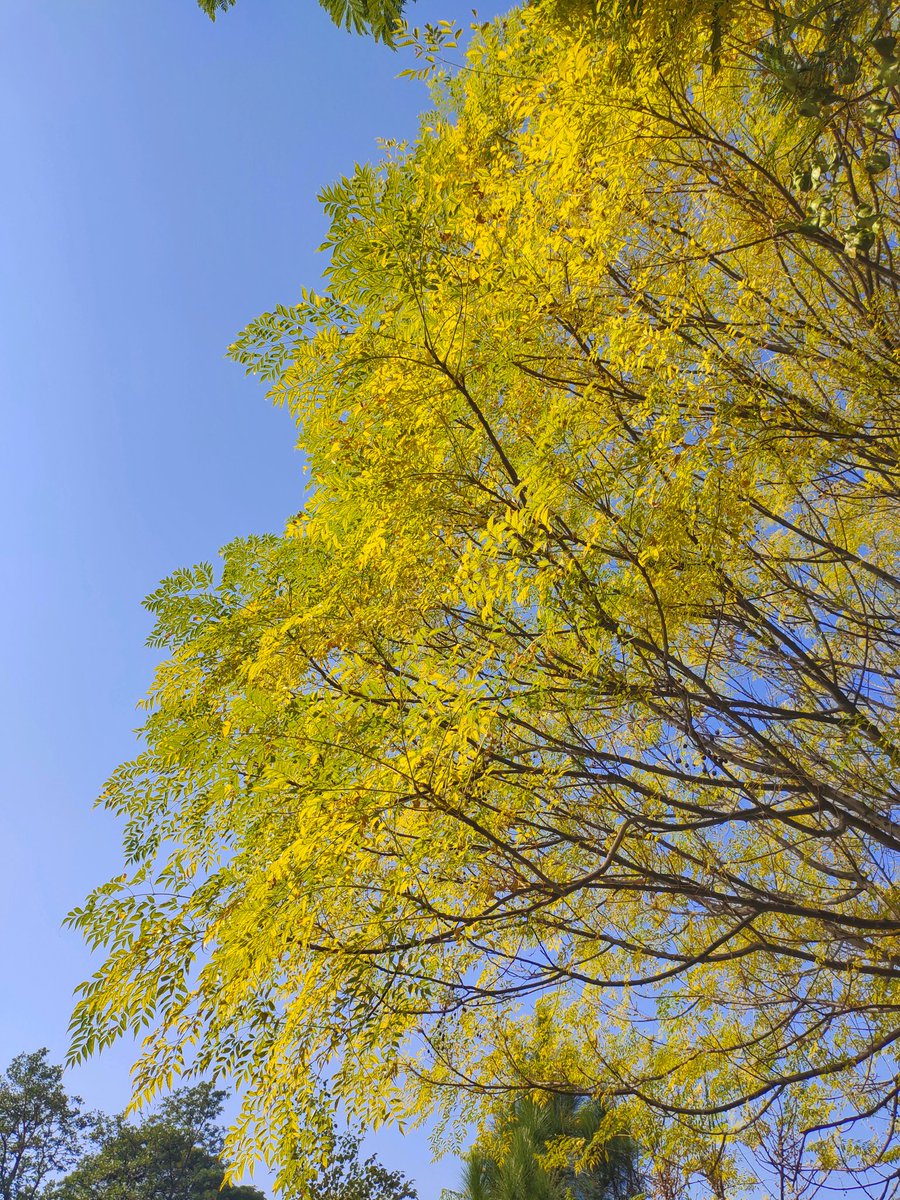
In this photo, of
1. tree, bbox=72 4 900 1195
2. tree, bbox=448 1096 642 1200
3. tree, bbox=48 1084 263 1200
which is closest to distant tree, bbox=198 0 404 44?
tree, bbox=72 4 900 1195

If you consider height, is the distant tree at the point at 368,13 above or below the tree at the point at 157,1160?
above

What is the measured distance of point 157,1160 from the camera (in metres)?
18.7

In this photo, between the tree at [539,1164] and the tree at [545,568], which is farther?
the tree at [539,1164]

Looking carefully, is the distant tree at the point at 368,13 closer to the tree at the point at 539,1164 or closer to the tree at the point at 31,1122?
the tree at the point at 539,1164

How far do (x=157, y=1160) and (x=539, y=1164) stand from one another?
17.1m

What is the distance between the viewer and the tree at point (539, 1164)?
6.75m

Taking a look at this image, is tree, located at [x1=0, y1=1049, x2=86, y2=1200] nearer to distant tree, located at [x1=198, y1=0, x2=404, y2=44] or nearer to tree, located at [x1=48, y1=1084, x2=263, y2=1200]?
tree, located at [x1=48, y1=1084, x2=263, y2=1200]

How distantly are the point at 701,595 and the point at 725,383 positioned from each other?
749mm

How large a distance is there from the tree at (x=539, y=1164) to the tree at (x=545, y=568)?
154 inches

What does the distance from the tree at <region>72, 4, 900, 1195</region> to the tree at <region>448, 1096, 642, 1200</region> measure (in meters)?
3.91

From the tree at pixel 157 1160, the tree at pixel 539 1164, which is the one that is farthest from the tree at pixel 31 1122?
the tree at pixel 539 1164

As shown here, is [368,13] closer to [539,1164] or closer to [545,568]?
[545,568]

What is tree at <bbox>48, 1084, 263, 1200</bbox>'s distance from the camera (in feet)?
55.0

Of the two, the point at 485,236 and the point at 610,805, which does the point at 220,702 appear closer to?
the point at 610,805
